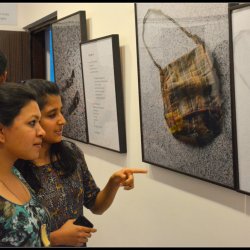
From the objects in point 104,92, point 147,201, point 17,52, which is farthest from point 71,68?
point 17,52

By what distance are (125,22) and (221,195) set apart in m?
1.06

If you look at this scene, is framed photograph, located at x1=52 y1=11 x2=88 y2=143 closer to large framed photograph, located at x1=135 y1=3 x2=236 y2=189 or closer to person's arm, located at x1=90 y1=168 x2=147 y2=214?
large framed photograph, located at x1=135 y1=3 x2=236 y2=189

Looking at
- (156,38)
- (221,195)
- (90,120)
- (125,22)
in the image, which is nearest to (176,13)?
(156,38)

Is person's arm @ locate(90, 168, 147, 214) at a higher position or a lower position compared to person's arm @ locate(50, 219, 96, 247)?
higher

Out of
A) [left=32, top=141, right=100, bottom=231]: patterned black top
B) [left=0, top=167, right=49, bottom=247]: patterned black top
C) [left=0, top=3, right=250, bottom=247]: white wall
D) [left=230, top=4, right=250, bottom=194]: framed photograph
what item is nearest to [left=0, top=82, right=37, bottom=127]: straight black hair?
[left=0, top=167, right=49, bottom=247]: patterned black top

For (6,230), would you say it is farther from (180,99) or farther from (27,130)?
(180,99)

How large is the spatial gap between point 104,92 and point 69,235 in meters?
1.13

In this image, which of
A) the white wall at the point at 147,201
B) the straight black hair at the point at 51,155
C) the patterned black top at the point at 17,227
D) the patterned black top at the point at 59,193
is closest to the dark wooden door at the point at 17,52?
the white wall at the point at 147,201

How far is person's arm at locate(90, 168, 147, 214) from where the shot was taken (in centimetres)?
147

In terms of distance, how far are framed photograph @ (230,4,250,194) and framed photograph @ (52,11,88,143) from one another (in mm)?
1354

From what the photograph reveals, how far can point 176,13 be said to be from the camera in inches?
63.6

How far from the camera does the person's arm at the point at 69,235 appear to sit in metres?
1.27

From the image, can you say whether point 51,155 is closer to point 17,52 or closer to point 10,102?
point 10,102

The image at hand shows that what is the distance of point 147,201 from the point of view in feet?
6.60
